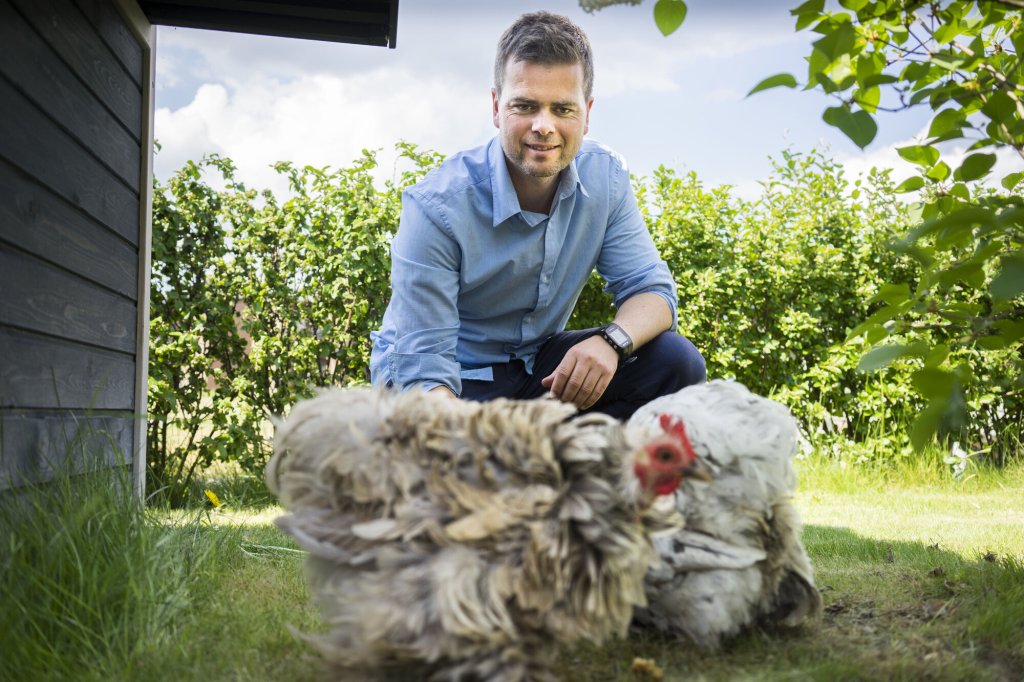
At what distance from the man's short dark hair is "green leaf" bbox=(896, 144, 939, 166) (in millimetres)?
1278

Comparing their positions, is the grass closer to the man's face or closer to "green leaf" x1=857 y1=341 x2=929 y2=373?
"green leaf" x1=857 y1=341 x2=929 y2=373

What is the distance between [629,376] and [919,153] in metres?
1.39

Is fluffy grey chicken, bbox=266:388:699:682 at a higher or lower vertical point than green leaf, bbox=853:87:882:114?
lower

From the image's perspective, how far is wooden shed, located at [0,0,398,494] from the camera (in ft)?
8.84

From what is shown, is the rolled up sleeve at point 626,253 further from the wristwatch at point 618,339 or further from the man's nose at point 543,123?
the man's nose at point 543,123

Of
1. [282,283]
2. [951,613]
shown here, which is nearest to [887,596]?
[951,613]

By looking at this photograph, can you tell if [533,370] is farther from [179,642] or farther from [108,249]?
[108,249]

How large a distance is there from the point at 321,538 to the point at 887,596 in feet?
6.26

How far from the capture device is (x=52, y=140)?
301 centimetres

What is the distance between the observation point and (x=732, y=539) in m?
1.98

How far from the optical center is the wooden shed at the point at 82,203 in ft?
8.84

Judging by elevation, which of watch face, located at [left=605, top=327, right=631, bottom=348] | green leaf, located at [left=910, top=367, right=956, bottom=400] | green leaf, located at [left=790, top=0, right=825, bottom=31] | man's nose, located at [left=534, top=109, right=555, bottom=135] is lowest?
green leaf, located at [left=910, top=367, right=956, bottom=400]

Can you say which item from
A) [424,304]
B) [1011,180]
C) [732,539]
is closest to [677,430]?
[732,539]

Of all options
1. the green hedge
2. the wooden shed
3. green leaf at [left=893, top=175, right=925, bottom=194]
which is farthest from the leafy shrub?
green leaf at [left=893, top=175, right=925, bottom=194]
